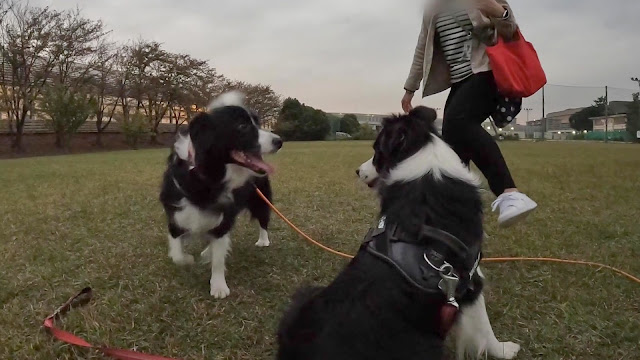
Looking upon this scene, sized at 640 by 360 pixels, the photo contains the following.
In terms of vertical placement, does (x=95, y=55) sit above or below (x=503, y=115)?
above

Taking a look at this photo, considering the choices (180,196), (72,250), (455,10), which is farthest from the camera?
(72,250)

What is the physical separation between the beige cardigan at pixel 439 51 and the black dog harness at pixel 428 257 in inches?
53.8

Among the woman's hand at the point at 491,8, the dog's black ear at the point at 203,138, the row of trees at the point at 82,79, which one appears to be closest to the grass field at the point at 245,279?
the dog's black ear at the point at 203,138

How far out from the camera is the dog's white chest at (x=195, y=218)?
3049 mm

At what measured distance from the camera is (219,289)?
2889 millimetres

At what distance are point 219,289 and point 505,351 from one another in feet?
5.23

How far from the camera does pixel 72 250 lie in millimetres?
3830

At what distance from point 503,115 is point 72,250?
3.28 m

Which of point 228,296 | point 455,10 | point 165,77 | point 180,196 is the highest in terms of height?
point 165,77

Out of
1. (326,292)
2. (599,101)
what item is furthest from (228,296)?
(599,101)

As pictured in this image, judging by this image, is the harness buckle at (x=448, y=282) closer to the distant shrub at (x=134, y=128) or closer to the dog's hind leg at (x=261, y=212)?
the dog's hind leg at (x=261, y=212)

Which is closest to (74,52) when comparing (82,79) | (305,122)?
(82,79)

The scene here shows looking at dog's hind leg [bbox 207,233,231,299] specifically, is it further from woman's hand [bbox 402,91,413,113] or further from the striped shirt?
the striped shirt

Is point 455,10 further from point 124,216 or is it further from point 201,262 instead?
point 124,216
